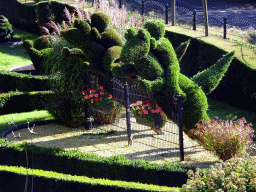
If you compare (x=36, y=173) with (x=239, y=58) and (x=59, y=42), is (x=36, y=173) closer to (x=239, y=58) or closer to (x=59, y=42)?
(x=59, y=42)

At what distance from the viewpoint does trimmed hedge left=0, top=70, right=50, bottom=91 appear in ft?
48.5

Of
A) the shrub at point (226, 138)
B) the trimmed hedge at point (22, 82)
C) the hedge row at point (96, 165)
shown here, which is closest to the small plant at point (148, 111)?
the shrub at point (226, 138)

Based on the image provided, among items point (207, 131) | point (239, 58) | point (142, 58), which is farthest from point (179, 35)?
point (207, 131)

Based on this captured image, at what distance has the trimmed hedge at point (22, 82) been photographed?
1477 centimetres

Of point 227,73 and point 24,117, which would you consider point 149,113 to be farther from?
point 24,117

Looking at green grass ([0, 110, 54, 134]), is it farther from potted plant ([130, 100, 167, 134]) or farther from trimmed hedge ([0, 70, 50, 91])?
potted plant ([130, 100, 167, 134])

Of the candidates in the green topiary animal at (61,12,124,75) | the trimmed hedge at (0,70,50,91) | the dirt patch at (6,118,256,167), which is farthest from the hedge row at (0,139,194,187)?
the trimmed hedge at (0,70,50,91)

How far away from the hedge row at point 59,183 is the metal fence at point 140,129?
5.81 feet

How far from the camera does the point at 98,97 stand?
35.0ft

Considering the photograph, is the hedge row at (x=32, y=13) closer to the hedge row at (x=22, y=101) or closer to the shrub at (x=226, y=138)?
the hedge row at (x=22, y=101)

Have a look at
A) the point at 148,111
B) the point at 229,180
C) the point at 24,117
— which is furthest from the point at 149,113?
the point at 24,117

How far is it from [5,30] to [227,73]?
13.7 meters

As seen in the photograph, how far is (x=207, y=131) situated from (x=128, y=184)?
2120mm

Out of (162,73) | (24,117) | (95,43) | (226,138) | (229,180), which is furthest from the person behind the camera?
(24,117)
